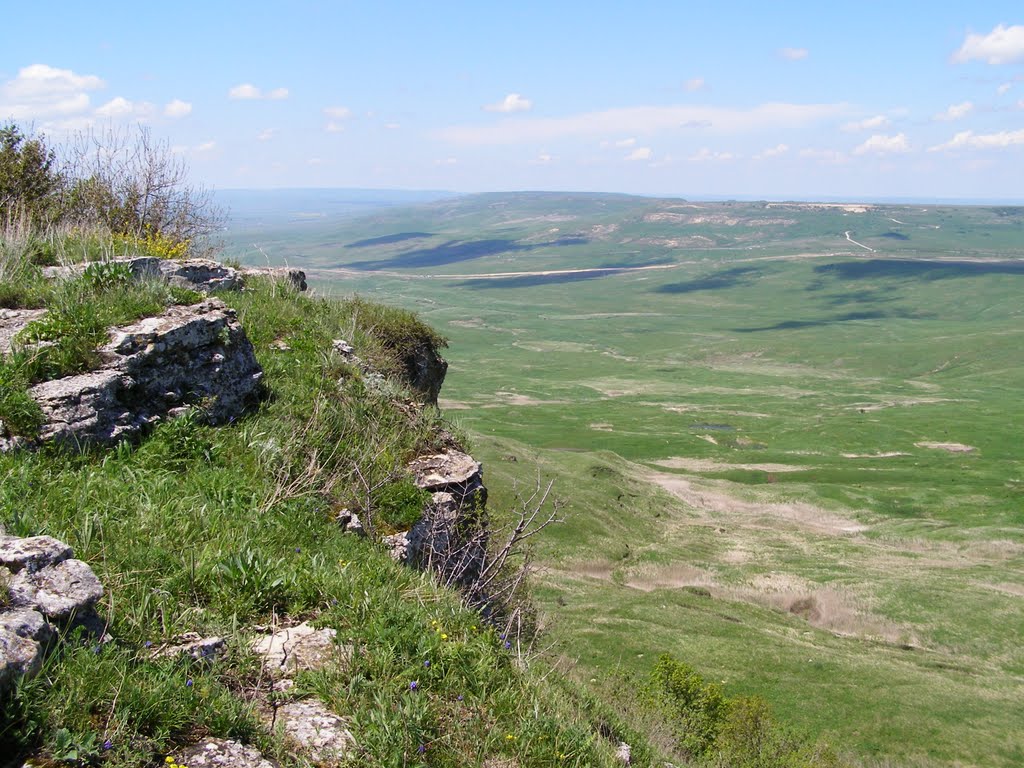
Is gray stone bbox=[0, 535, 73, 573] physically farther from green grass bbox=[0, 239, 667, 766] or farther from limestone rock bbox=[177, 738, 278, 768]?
limestone rock bbox=[177, 738, 278, 768]

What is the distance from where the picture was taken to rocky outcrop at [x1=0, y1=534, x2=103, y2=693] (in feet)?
13.4

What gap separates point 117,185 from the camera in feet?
75.6

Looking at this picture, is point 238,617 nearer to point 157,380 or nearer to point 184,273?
point 157,380

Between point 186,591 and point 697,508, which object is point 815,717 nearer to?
point 186,591

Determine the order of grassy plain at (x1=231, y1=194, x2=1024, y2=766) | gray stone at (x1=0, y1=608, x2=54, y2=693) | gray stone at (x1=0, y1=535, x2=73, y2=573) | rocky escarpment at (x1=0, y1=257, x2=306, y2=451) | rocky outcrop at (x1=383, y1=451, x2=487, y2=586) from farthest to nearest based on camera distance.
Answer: grassy plain at (x1=231, y1=194, x2=1024, y2=766), rocky outcrop at (x1=383, y1=451, x2=487, y2=586), rocky escarpment at (x1=0, y1=257, x2=306, y2=451), gray stone at (x1=0, y1=535, x2=73, y2=573), gray stone at (x1=0, y1=608, x2=54, y2=693)

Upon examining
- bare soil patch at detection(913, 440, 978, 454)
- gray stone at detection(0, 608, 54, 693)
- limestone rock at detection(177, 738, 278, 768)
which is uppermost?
gray stone at detection(0, 608, 54, 693)

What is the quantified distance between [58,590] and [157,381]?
4.95 m

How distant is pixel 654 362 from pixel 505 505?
143350 millimetres

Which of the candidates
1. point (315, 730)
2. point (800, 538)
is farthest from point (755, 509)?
point (315, 730)

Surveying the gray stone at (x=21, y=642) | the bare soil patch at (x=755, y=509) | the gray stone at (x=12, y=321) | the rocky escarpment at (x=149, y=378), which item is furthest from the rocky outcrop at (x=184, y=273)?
the bare soil patch at (x=755, y=509)

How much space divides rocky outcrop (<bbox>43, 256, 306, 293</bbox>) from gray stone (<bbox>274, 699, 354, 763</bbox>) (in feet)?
25.4

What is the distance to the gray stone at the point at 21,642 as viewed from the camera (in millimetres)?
3965

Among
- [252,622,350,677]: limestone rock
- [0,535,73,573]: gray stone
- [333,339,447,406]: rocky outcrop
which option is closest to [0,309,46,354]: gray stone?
[0,535,73,573]: gray stone

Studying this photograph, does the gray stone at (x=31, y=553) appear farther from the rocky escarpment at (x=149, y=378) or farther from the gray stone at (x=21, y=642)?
the rocky escarpment at (x=149, y=378)
